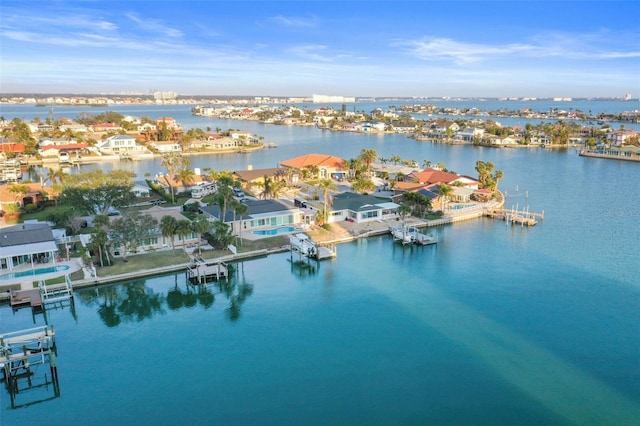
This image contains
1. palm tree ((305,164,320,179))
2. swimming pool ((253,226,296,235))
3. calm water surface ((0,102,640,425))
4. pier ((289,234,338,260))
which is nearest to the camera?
calm water surface ((0,102,640,425))

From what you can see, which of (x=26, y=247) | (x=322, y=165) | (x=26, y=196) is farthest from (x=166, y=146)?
(x=26, y=247)

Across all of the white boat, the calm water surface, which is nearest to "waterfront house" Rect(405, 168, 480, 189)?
the calm water surface

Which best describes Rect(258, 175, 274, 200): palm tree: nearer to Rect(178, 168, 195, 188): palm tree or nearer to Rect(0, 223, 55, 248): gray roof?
Rect(178, 168, 195, 188): palm tree

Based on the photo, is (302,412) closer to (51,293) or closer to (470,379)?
(470,379)

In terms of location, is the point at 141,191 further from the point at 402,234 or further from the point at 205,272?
the point at 402,234

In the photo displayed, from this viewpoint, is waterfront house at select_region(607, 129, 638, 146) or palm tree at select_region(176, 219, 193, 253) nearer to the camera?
palm tree at select_region(176, 219, 193, 253)

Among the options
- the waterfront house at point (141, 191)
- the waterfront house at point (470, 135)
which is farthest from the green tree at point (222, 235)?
the waterfront house at point (470, 135)

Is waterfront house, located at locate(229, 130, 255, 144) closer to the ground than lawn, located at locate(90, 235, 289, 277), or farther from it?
farther from it
